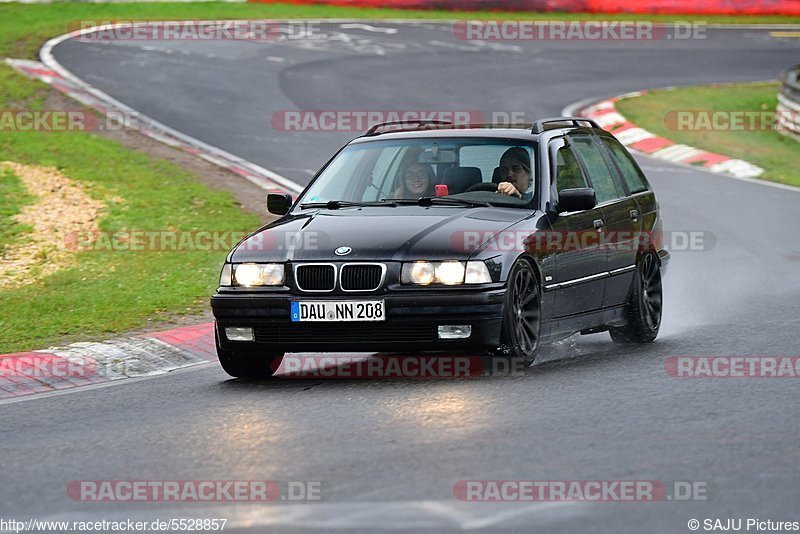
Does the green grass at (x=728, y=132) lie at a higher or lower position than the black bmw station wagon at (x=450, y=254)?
lower

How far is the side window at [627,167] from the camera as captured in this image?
1131 cm

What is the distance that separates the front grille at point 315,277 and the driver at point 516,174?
1573 mm

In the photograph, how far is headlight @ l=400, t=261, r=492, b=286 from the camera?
343 inches

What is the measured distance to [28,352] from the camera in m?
10.4

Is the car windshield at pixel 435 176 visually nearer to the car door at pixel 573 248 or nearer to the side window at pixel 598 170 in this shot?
the car door at pixel 573 248

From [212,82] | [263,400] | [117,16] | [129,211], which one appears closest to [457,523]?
[263,400]

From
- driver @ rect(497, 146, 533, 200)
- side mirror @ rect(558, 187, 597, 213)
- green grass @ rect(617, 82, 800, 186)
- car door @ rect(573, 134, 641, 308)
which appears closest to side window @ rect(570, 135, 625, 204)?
car door @ rect(573, 134, 641, 308)

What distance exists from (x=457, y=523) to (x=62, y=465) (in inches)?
87.4

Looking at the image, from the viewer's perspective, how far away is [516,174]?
9938 mm

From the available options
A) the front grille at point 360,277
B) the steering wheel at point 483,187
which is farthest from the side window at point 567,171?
the front grille at point 360,277

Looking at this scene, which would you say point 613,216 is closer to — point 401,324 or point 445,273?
point 445,273

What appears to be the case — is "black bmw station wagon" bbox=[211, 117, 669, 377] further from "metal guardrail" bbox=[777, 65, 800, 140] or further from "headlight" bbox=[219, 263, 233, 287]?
"metal guardrail" bbox=[777, 65, 800, 140]

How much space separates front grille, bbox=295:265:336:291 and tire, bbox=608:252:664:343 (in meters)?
2.77

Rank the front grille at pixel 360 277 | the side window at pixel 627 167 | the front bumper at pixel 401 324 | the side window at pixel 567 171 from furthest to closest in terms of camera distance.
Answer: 1. the side window at pixel 627 167
2. the side window at pixel 567 171
3. the front grille at pixel 360 277
4. the front bumper at pixel 401 324
